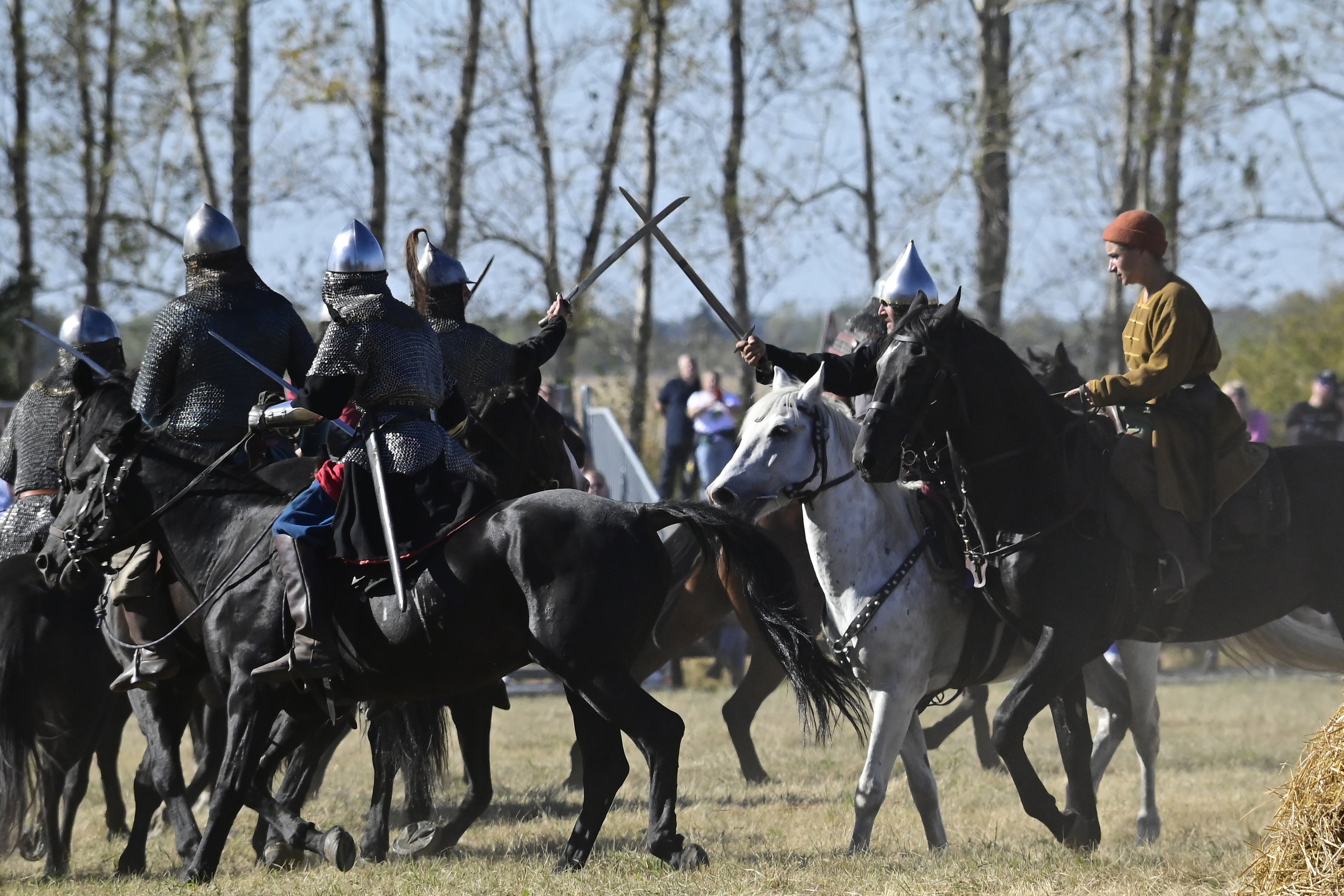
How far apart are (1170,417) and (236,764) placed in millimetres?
3938

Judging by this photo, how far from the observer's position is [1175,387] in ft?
22.6

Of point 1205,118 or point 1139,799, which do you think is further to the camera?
point 1205,118

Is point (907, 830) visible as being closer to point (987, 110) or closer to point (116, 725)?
point (116, 725)

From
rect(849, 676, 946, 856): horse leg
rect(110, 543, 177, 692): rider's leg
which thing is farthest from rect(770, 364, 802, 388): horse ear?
rect(110, 543, 177, 692): rider's leg

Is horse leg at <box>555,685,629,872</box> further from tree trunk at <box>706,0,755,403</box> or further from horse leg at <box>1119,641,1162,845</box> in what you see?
tree trunk at <box>706,0,755,403</box>

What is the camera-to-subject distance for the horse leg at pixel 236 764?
610 centimetres

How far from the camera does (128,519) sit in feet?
21.4

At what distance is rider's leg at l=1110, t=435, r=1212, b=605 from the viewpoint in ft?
22.3

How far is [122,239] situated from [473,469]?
723 inches

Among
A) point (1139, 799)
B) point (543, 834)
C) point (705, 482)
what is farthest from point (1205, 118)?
point (543, 834)

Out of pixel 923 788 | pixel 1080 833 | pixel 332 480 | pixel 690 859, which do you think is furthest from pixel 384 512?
pixel 1080 833

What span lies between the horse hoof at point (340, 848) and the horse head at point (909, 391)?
2319 millimetres

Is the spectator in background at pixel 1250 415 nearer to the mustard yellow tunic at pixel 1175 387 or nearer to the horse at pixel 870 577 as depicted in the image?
the mustard yellow tunic at pixel 1175 387

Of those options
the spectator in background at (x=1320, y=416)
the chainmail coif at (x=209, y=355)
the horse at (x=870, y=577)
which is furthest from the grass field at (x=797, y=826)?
Result: the spectator in background at (x=1320, y=416)
